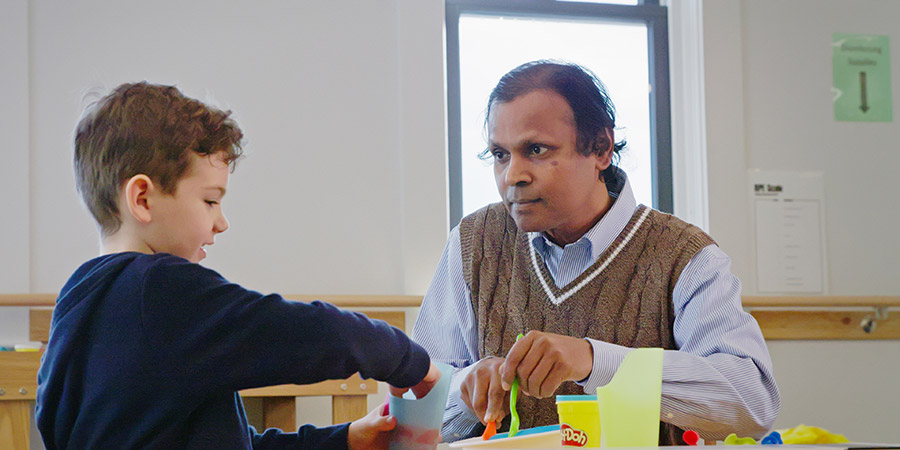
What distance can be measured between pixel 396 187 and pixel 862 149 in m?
1.67

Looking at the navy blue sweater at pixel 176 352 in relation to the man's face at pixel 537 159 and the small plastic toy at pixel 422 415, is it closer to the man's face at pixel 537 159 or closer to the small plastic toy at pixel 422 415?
the small plastic toy at pixel 422 415

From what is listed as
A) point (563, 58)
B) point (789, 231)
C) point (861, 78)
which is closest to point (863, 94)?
point (861, 78)

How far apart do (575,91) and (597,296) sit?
0.37m

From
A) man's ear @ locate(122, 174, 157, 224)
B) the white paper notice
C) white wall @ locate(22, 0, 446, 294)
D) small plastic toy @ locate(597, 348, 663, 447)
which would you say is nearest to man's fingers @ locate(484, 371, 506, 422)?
small plastic toy @ locate(597, 348, 663, 447)

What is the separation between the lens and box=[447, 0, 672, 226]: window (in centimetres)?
296

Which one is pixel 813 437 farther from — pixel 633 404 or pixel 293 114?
pixel 293 114

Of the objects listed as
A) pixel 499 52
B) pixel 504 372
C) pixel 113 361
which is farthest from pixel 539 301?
pixel 499 52

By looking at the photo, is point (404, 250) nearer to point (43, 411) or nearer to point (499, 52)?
point (499, 52)

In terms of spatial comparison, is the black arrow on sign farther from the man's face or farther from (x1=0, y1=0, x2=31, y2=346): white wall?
(x1=0, y1=0, x2=31, y2=346): white wall

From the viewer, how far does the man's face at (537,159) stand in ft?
4.92

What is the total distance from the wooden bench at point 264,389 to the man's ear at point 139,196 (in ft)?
4.01

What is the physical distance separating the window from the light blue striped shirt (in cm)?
131

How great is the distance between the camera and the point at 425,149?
2.75m

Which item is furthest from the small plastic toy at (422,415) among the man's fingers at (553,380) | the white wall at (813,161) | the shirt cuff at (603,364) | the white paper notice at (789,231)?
the white paper notice at (789,231)
